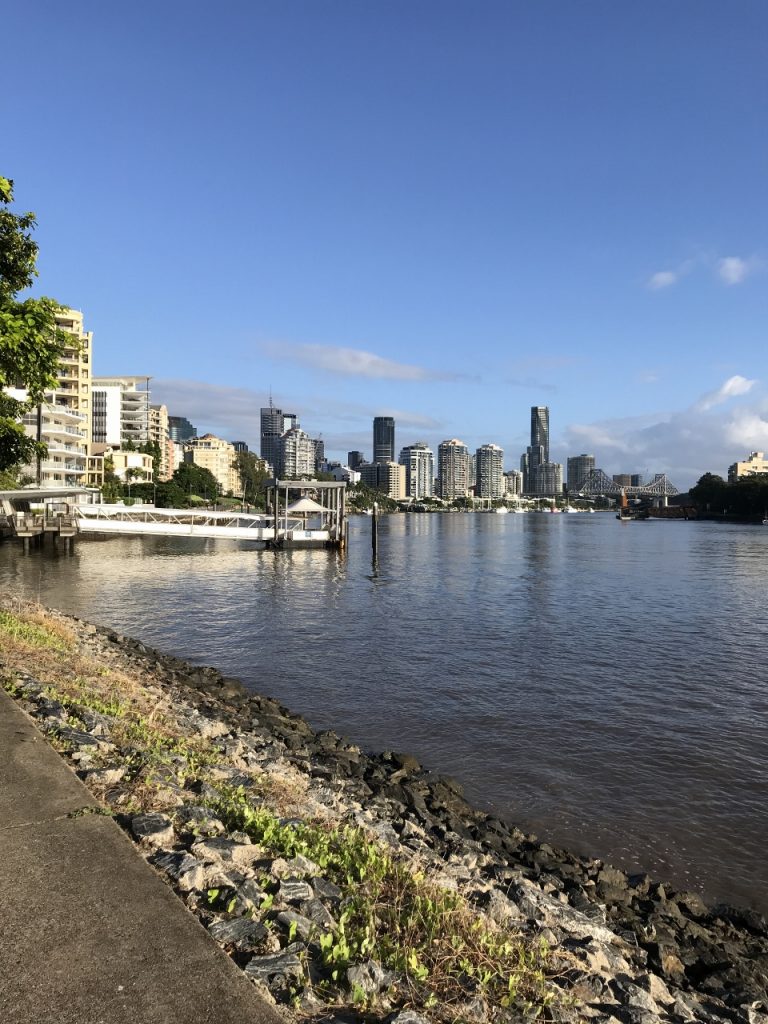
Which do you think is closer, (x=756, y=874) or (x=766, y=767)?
(x=756, y=874)

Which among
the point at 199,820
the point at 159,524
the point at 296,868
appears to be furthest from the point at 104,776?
the point at 159,524

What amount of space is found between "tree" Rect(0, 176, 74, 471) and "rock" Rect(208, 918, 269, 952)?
339 inches

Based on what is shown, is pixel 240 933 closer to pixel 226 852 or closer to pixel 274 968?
pixel 274 968

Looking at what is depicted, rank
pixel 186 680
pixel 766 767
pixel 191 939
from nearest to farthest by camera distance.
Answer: pixel 191 939
pixel 766 767
pixel 186 680

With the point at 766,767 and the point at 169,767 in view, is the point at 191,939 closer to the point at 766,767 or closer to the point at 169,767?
the point at 169,767

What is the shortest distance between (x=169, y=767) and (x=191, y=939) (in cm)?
424

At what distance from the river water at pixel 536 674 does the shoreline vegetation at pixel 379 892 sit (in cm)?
181

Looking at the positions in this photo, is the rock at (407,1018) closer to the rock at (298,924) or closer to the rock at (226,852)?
the rock at (298,924)

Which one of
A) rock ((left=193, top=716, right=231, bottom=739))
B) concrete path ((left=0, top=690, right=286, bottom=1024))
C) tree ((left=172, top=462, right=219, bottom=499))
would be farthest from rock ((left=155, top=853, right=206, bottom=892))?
tree ((left=172, top=462, right=219, bottom=499))

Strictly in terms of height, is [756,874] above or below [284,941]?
below

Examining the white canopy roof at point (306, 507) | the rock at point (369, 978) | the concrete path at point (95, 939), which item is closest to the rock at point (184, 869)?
the concrete path at point (95, 939)

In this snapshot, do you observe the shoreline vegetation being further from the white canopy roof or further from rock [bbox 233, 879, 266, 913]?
the white canopy roof

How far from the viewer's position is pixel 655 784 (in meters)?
13.4

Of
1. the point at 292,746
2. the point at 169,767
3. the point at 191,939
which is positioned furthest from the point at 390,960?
the point at 292,746
